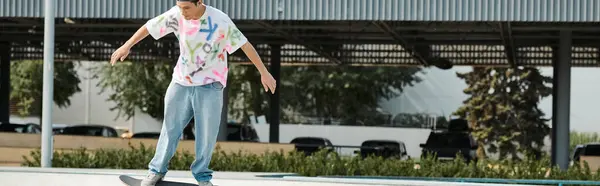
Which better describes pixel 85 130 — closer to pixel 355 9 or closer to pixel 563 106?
pixel 563 106

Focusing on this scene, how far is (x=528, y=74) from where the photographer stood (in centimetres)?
5059

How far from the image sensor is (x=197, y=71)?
7863mm

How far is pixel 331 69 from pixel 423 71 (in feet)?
22.6

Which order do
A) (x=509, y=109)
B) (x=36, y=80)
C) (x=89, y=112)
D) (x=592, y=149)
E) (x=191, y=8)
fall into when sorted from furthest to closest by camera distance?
(x=89, y=112) < (x=36, y=80) < (x=509, y=109) < (x=592, y=149) < (x=191, y=8)

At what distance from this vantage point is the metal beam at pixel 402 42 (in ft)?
90.6

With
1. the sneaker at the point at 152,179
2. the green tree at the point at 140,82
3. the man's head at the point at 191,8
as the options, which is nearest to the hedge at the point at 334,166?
the sneaker at the point at 152,179

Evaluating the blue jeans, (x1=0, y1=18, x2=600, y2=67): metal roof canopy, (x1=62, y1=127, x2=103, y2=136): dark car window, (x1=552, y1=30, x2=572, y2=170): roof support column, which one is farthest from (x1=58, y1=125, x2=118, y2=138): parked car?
the blue jeans

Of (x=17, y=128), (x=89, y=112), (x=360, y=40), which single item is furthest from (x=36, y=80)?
(x=360, y=40)

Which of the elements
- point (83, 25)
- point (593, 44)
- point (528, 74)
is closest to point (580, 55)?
point (593, 44)

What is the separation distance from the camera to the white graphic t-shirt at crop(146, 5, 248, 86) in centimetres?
784

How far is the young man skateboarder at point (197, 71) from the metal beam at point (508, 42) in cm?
1891

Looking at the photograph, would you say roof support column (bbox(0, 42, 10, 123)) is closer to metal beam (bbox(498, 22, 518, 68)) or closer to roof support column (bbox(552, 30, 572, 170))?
metal beam (bbox(498, 22, 518, 68))

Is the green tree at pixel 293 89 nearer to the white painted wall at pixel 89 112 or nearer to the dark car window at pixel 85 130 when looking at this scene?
the white painted wall at pixel 89 112

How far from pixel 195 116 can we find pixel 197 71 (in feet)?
1.11
